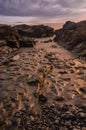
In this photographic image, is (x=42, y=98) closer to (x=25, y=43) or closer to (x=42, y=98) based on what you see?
(x=42, y=98)

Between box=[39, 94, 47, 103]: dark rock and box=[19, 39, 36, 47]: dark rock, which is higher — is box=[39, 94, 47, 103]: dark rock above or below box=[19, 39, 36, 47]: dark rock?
below

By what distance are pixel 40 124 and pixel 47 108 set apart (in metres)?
0.63

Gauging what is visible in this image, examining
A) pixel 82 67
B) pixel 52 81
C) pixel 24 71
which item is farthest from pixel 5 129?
pixel 82 67

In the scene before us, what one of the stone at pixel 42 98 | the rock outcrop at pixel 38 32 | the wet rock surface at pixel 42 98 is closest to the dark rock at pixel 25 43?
the wet rock surface at pixel 42 98

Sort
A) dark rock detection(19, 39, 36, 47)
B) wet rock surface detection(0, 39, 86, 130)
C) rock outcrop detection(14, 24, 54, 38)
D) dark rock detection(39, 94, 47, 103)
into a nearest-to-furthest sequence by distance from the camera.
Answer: wet rock surface detection(0, 39, 86, 130)
dark rock detection(39, 94, 47, 103)
dark rock detection(19, 39, 36, 47)
rock outcrop detection(14, 24, 54, 38)

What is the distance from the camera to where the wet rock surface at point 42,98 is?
423cm

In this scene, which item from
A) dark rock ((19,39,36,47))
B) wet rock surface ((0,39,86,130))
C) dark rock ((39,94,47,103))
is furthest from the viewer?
dark rock ((19,39,36,47))

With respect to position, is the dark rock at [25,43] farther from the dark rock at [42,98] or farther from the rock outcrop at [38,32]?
the dark rock at [42,98]

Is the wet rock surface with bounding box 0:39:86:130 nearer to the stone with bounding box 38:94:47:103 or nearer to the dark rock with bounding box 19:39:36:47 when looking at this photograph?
the stone with bounding box 38:94:47:103

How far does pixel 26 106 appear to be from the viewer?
Answer: 4.84 m

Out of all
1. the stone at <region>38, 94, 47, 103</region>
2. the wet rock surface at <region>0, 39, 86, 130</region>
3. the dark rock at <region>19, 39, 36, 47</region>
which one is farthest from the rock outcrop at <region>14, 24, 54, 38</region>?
the stone at <region>38, 94, 47, 103</region>

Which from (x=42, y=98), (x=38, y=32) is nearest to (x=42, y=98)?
(x=42, y=98)

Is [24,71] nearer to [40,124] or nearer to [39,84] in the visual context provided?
[39,84]

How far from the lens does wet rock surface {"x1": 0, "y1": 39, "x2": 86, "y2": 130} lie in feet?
13.9
